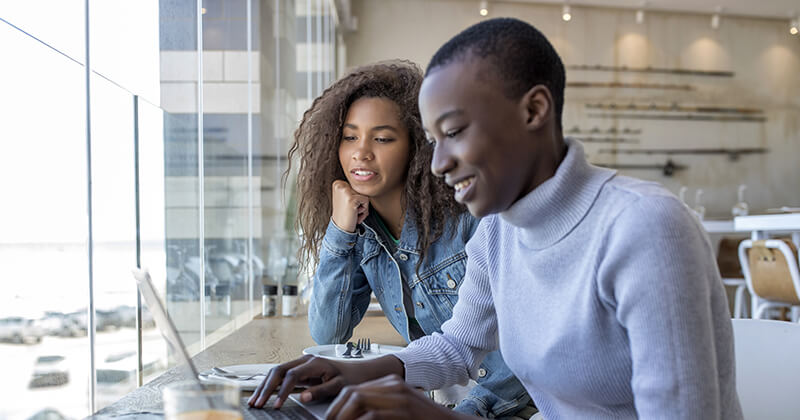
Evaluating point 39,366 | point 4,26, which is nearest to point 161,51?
point 4,26

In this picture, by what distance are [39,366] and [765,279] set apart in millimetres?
3568

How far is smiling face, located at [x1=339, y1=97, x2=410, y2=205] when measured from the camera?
1419mm

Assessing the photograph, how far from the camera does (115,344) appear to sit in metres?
1.15

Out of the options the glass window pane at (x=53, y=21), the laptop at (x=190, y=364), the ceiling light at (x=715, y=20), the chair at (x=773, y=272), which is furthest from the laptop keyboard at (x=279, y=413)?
the ceiling light at (x=715, y=20)

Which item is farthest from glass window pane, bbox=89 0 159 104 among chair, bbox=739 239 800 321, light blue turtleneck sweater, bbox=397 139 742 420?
chair, bbox=739 239 800 321

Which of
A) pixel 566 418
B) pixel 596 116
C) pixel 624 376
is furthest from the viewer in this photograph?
pixel 596 116

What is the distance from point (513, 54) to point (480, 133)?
3.6 inches

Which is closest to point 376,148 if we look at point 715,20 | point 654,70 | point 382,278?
point 382,278

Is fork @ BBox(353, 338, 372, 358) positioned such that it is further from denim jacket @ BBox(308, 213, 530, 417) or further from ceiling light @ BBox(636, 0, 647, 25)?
ceiling light @ BBox(636, 0, 647, 25)

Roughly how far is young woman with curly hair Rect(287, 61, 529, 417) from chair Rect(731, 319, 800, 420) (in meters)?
0.52

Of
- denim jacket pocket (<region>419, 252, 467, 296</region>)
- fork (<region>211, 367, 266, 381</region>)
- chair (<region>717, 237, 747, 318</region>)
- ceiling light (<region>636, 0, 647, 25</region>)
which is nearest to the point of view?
fork (<region>211, 367, 266, 381</region>)

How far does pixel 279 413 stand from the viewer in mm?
763

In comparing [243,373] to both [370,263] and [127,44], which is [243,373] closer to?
[370,263]

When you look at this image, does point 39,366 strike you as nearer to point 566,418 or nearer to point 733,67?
point 566,418
